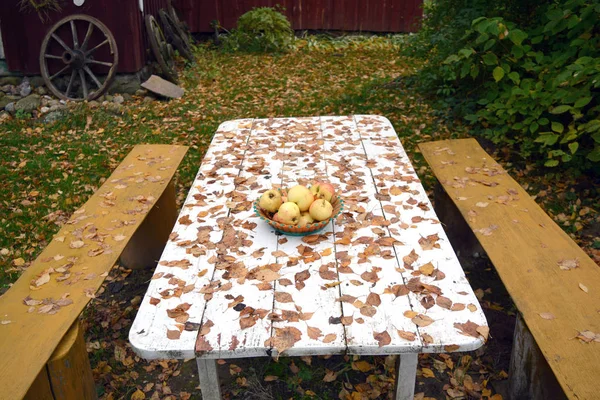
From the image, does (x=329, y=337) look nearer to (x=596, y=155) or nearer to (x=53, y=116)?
(x=596, y=155)

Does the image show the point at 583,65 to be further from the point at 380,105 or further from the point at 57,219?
the point at 57,219

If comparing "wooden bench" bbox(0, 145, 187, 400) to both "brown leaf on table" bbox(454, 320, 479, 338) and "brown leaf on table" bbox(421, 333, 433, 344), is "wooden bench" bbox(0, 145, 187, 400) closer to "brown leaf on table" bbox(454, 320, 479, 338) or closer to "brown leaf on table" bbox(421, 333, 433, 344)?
"brown leaf on table" bbox(421, 333, 433, 344)

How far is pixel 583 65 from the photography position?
13.9 ft

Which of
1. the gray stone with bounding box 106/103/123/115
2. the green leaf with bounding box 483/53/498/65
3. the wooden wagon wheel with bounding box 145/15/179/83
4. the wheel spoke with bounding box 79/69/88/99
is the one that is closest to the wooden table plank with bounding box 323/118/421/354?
the green leaf with bounding box 483/53/498/65

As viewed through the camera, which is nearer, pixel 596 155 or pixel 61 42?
pixel 596 155

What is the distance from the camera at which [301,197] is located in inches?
97.1

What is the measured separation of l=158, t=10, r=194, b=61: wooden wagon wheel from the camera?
9.27 meters

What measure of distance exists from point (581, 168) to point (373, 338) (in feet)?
12.1

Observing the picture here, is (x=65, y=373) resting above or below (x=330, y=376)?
above

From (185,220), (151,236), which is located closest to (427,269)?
(185,220)

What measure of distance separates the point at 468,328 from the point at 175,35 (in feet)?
28.9

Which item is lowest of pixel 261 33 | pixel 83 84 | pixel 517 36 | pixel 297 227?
pixel 83 84

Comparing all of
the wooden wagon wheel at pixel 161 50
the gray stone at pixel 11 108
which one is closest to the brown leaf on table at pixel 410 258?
the gray stone at pixel 11 108

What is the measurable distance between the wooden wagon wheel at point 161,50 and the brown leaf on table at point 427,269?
271 inches
